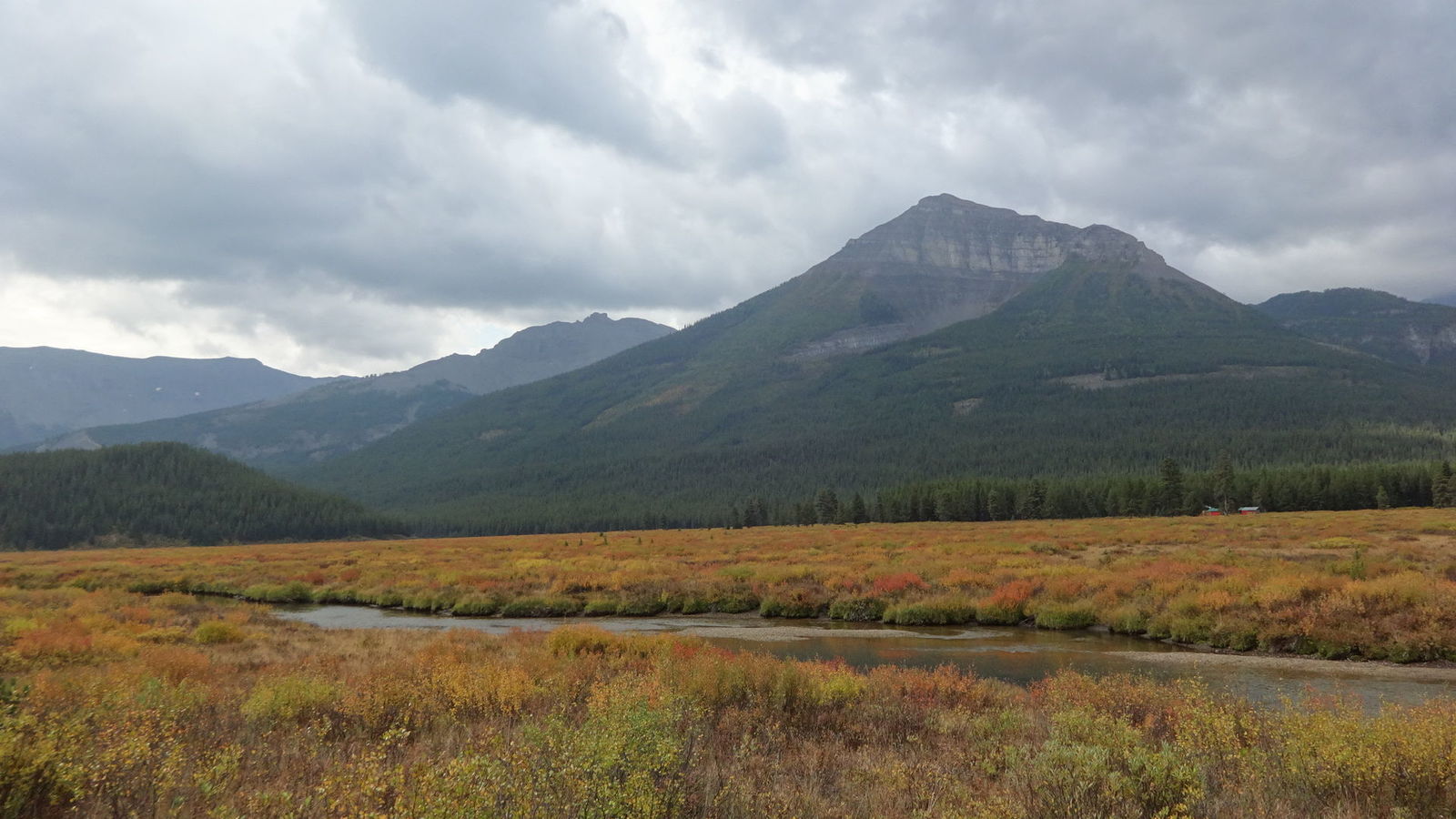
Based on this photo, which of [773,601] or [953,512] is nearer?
[773,601]

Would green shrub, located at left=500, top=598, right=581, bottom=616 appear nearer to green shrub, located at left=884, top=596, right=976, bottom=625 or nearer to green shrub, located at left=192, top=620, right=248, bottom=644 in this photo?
green shrub, located at left=192, top=620, right=248, bottom=644

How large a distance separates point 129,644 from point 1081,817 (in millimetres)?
20990

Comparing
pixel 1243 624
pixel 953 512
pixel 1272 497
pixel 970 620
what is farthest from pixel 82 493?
pixel 1272 497

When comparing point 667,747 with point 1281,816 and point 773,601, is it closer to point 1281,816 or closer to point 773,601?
point 1281,816

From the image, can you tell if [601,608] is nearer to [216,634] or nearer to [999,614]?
[216,634]

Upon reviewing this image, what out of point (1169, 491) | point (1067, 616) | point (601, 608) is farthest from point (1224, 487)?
point (601, 608)

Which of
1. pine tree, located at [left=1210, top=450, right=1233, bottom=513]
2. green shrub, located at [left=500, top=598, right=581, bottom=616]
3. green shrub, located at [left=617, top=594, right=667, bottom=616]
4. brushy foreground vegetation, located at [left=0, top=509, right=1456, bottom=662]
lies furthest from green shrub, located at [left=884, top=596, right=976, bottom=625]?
pine tree, located at [left=1210, top=450, right=1233, bottom=513]

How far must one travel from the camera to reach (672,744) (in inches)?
272

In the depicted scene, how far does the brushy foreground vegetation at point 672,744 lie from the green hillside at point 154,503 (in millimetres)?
152083

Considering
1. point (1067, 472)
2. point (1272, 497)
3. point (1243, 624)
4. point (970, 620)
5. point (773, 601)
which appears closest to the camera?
→ point (1243, 624)

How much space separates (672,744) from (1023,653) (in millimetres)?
17131

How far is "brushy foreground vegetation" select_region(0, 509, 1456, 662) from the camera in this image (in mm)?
20281

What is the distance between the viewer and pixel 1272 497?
8850 centimetres

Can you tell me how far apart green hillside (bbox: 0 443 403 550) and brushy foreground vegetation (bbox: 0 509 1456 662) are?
9282 cm
